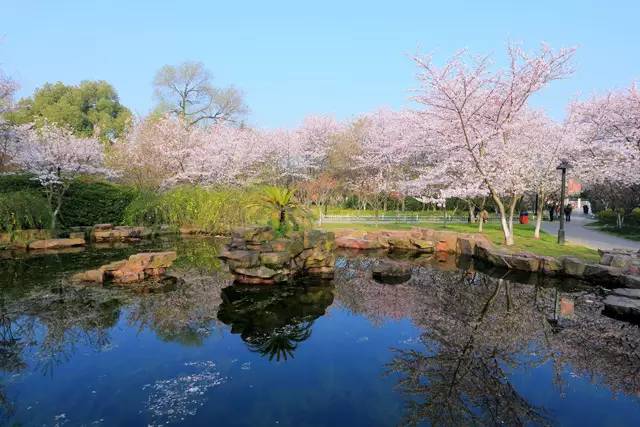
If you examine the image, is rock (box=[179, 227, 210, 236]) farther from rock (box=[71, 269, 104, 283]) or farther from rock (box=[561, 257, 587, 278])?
rock (box=[561, 257, 587, 278])

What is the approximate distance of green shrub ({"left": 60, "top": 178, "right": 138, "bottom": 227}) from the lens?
70.3ft

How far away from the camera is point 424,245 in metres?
17.1

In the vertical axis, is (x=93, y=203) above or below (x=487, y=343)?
above

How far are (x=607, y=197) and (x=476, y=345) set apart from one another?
26.5m

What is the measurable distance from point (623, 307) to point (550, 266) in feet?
13.2

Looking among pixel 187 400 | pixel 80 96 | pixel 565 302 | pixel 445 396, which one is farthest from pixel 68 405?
pixel 80 96

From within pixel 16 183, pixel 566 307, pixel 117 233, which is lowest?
pixel 566 307

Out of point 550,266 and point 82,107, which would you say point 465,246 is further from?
point 82,107

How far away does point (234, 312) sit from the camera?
8.63 meters

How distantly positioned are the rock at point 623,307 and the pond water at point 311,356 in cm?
39

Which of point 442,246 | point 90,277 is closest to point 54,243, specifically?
point 90,277

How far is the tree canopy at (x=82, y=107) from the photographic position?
151 feet

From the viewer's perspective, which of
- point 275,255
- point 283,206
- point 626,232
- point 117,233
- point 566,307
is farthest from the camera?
point 626,232

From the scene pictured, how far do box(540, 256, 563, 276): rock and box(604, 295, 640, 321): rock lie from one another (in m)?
3.33
